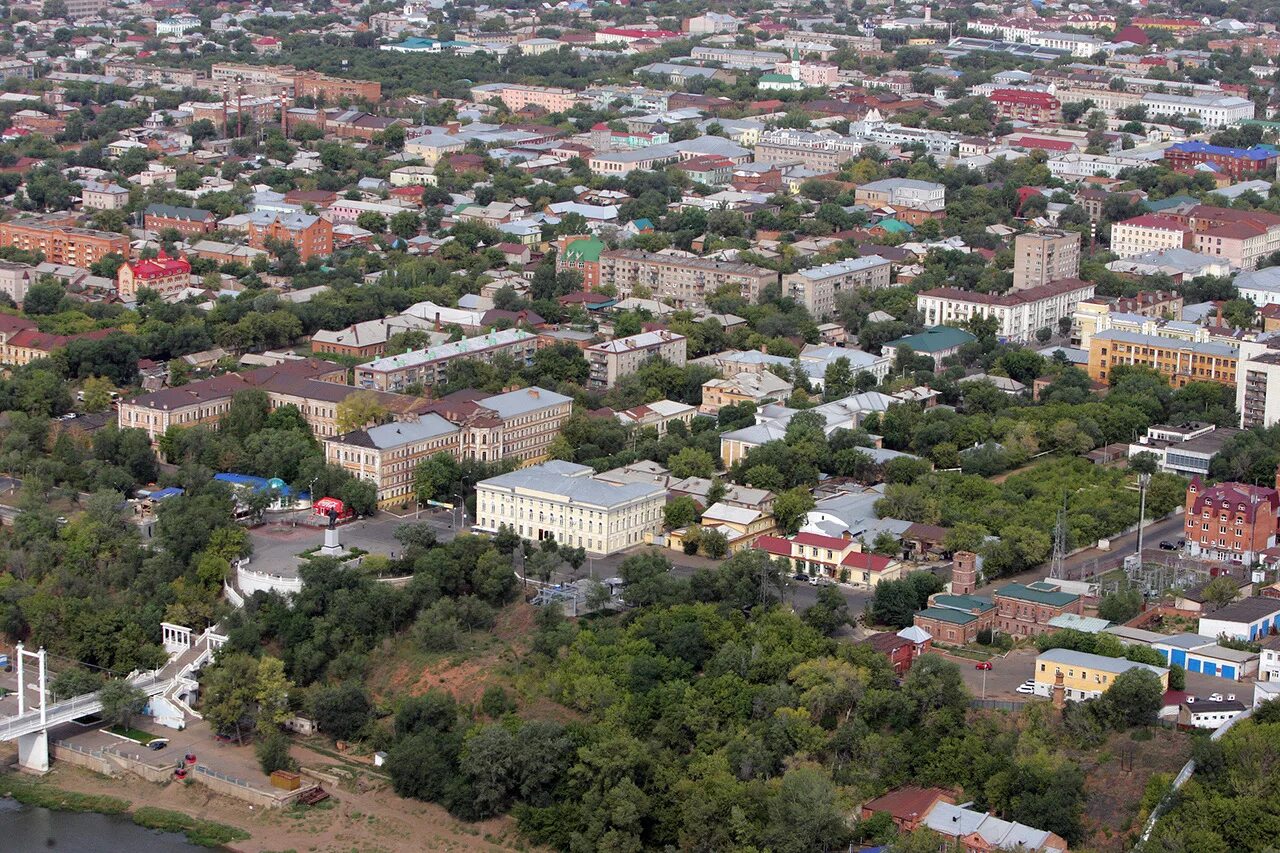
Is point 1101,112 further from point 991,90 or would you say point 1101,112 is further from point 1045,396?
point 1045,396

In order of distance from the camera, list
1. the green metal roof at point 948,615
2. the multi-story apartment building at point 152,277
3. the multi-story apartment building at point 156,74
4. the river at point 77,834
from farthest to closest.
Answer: the multi-story apartment building at point 156,74
the multi-story apartment building at point 152,277
the green metal roof at point 948,615
the river at point 77,834

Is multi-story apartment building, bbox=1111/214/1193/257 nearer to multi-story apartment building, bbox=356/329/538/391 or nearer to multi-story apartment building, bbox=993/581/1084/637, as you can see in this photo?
multi-story apartment building, bbox=356/329/538/391

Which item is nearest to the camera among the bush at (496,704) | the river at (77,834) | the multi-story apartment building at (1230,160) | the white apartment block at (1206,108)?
the river at (77,834)

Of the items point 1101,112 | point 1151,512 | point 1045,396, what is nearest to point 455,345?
point 1045,396

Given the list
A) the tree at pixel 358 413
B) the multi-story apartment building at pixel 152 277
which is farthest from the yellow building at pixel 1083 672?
the multi-story apartment building at pixel 152 277

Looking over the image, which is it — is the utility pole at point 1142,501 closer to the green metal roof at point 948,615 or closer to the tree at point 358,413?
the green metal roof at point 948,615

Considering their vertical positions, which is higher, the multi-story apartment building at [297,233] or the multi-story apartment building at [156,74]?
the multi-story apartment building at [156,74]

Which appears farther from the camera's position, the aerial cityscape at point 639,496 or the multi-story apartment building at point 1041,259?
the multi-story apartment building at point 1041,259
